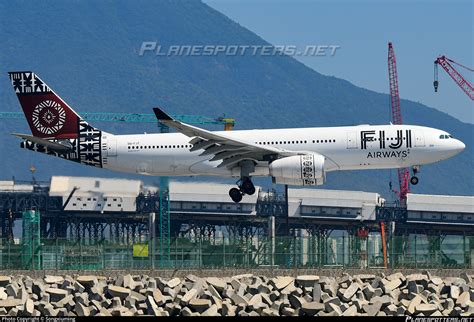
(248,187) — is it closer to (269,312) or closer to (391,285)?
(391,285)

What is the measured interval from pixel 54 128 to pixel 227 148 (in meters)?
13.0

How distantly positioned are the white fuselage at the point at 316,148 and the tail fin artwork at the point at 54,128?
1.04 metres

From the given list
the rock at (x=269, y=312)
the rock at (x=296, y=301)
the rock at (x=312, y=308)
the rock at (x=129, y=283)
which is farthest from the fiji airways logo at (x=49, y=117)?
the rock at (x=312, y=308)

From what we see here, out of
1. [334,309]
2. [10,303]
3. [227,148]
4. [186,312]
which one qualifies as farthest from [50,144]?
[334,309]

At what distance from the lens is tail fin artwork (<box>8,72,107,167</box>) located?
76.8 metres

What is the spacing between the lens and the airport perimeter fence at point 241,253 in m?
58.3

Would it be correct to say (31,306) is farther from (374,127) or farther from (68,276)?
(374,127)

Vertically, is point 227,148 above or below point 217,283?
above

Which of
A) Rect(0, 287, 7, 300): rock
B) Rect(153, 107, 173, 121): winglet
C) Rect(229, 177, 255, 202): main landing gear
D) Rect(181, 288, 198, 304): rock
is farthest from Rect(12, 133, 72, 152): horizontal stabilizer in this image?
Rect(181, 288, 198, 304): rock

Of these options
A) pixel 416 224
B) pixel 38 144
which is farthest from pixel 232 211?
pixel 38 144

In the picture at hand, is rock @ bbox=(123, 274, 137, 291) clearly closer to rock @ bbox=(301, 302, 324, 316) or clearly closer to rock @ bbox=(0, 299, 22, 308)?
rock @ bbox=(0, 299, 22, 308)

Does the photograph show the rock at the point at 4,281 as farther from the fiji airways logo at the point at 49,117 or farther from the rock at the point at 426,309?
the fiji airways logo at the point at 49,117

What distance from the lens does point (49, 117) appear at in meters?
81.3

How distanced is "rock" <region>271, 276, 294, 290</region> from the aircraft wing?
2115cm
